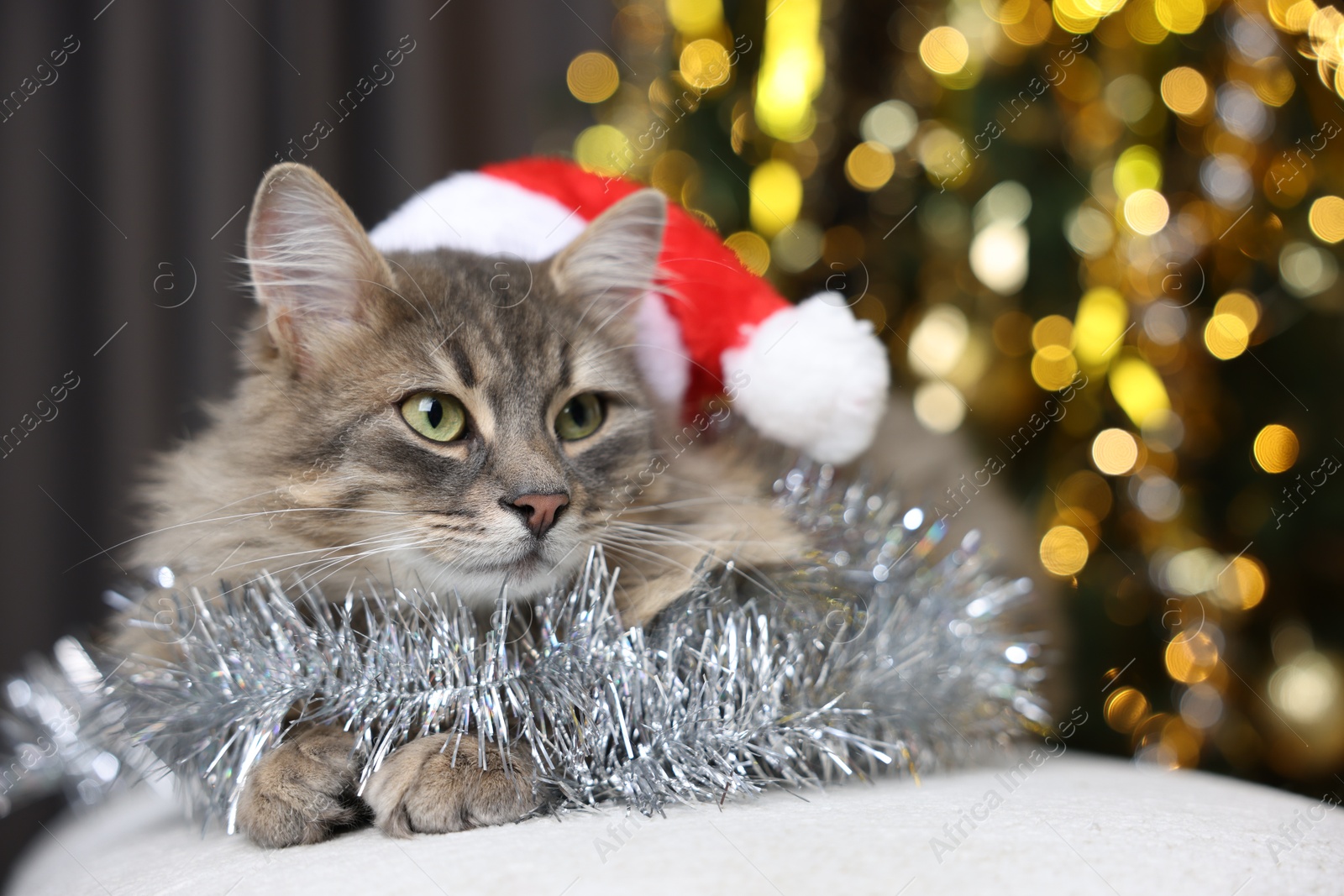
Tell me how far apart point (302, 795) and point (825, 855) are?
1.45 ft

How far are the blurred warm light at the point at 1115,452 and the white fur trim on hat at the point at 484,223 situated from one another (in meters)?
1.09

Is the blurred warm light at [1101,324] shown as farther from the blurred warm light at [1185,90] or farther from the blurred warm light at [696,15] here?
the blurred warm light at [696,15]

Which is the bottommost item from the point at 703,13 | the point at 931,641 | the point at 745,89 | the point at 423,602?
the point at 931,641

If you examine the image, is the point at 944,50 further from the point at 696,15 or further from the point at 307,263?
the point at 307,263

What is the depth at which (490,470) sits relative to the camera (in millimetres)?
951

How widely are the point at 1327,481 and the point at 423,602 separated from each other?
161 cm

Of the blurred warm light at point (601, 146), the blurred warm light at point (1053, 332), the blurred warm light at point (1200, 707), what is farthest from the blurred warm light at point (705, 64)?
the blurred warm light at point (1200, 707)

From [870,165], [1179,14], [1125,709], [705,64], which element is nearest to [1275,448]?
[1125,709]

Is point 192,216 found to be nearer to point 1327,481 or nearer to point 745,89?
point 745,89

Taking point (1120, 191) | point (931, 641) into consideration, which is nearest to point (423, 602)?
point (931, 641)

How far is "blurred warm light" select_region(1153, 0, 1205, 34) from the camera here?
1652 millimetres

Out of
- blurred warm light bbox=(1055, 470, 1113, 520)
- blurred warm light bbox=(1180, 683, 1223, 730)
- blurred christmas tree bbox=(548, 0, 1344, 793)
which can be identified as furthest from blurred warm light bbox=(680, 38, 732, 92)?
blurred warm light bbox=(1180, 683, 1223, 730)

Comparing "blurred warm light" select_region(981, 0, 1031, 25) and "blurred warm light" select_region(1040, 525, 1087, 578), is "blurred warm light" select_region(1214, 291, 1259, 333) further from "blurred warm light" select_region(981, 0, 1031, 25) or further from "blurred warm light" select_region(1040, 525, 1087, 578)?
"blurred warm light" select_region(981, 0, 1031, 25)

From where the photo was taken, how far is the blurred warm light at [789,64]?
5.69 feet
